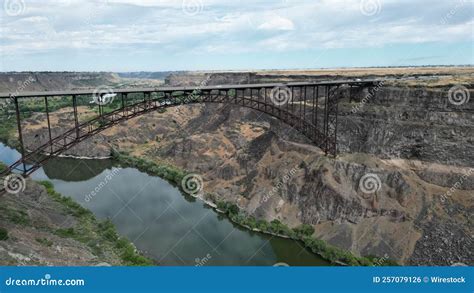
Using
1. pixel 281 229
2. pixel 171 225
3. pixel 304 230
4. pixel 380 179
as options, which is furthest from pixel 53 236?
pixel 380 179

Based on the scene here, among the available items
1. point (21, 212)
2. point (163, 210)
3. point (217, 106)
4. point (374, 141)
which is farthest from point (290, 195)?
point (217, 106)

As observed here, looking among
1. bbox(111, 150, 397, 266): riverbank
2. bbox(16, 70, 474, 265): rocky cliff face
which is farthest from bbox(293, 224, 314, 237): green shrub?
bbox(16, 70, 474, 265): rocky cliff face

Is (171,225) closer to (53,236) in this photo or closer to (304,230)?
(53,236)

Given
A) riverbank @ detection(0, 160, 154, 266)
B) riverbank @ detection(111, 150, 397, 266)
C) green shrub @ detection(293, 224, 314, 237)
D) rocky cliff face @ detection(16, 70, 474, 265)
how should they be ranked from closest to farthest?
riverbank @ detection(0, 160, 154, 266) → riverbank @ detection(111, 150, 397, 266) → rocky cliff face @ detection(16, 70, 474, 265) → green shrub @ detection(293, 224, 314, 237)

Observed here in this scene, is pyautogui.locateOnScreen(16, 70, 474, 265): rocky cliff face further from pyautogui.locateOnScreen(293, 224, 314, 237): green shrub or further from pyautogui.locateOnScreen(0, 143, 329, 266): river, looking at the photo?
pyautogui.locateOnScreen(0, 143, 329, 266): river

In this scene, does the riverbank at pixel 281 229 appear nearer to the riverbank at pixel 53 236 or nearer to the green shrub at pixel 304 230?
the green shrub at pixel 304 230

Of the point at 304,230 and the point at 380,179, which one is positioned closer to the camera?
the point at 304,230

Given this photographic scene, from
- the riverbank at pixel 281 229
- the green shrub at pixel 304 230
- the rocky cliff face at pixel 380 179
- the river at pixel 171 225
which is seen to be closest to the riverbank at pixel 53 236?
the river at pixel 171 225
